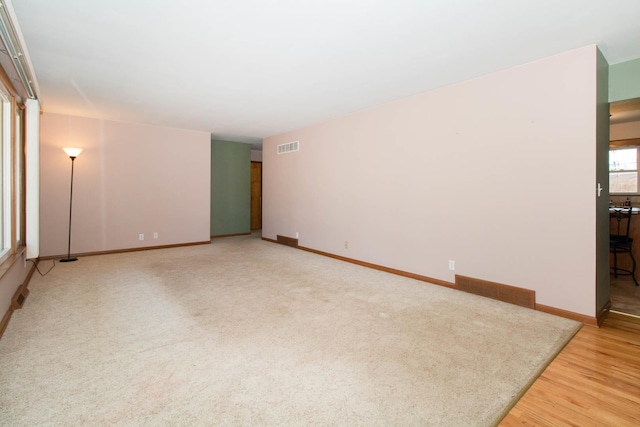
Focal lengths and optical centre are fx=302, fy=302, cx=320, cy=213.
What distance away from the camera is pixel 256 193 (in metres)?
9.00

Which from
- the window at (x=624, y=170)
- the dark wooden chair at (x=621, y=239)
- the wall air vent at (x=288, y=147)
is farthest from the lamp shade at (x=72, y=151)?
the window at (x=624, y=170)

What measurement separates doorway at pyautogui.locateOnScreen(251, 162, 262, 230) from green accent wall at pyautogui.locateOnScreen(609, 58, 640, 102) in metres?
7.62

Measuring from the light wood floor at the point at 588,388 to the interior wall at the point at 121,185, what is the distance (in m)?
6.36

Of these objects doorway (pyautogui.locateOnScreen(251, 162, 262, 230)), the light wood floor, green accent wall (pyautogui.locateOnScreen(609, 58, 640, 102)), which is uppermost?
green accent wall (pyautogui.locateOnScreen(609, 58, 640, 102))

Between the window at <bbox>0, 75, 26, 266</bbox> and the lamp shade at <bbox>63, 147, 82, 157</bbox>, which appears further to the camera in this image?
the lamp shade at <bbox>63, 147, 82, 157</bbox>

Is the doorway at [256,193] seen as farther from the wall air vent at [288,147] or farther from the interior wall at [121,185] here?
the wall air vent at [288,147]

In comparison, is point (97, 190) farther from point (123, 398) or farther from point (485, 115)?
point (485, 115)

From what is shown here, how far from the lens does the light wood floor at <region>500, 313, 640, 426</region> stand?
5.21 feet

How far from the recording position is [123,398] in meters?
1.70

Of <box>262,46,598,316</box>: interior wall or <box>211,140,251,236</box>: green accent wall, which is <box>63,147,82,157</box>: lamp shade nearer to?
<box>211,140,251,236</box>: green accent wall

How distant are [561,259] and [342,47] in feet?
9.44

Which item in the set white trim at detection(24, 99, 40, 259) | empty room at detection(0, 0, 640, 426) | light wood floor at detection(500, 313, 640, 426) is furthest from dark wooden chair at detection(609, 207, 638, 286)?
white trim at detection(24, 99, 40, 259)

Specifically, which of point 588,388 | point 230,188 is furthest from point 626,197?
point 230,188

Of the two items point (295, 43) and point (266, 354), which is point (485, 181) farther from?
point (266, 354)
